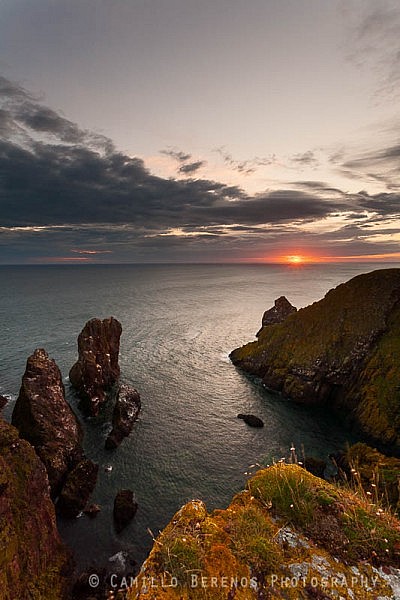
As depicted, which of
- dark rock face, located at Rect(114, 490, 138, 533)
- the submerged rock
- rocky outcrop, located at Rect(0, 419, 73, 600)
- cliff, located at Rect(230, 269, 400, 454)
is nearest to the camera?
rocky outcrop, located at Rect(0, 419, 73, 600)

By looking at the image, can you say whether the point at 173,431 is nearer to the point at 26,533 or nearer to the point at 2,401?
the point at 26,533

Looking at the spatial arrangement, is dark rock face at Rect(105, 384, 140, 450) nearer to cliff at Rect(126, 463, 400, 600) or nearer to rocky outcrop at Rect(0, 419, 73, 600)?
rocky outcrop at Rect(0, 419, 73, 600)

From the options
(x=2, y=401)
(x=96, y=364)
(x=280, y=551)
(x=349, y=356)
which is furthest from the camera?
(x=96, y=364)

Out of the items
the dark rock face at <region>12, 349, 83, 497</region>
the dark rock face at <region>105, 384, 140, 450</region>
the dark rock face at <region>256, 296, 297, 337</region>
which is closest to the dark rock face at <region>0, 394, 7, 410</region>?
the dark rock face at <region>12, 349, 83, 497</region>

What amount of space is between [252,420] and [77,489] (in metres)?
26.2

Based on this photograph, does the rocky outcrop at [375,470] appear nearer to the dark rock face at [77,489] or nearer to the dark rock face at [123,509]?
the dark rock face at [123,509]

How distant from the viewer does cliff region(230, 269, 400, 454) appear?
43406 mm

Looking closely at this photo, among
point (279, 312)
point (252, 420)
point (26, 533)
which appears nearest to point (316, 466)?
point (252, 420)

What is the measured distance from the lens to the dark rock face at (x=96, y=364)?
161ft

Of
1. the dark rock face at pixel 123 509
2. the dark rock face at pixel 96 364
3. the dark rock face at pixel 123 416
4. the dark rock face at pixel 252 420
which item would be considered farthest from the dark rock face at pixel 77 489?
the dark rock face at pixel 252 420

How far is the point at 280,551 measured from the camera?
582cm

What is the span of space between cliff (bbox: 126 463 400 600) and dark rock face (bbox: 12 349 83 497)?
30.5 metres

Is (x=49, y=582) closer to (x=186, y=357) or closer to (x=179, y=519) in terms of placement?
(x=179, y=519)

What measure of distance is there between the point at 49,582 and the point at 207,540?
21.8m
